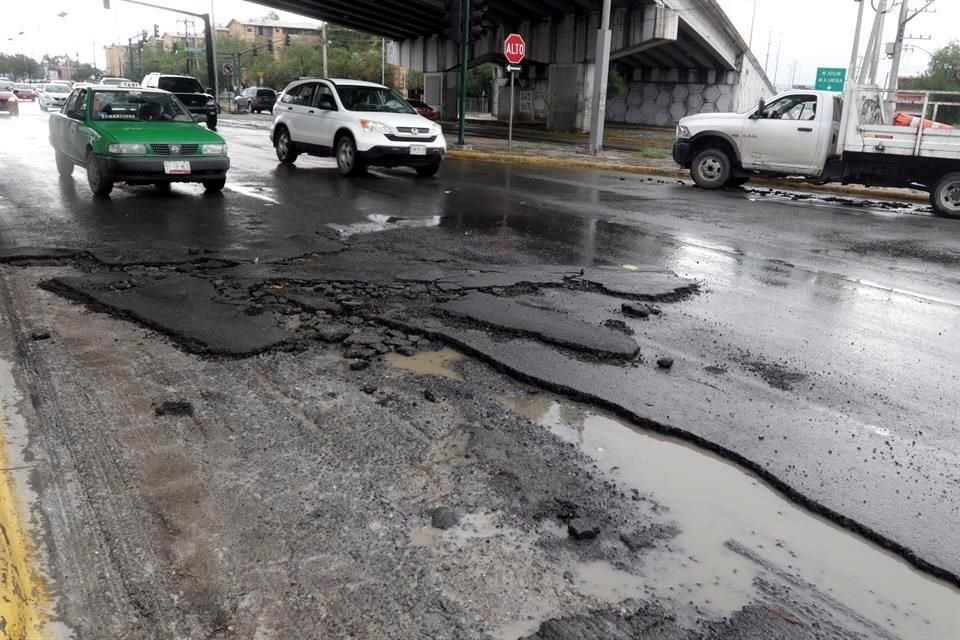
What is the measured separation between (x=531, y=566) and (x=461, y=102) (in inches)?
851

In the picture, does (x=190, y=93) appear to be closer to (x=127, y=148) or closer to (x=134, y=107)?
(x=134, y=107)

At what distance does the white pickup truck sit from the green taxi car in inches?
361

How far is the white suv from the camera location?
1505cm

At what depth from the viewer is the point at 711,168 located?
15.6 meters

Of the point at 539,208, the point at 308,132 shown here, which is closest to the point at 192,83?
the point at 308,132

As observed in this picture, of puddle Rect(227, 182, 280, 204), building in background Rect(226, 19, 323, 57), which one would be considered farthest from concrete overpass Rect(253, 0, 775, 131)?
building in background Rect(226, 19, 323, 57)

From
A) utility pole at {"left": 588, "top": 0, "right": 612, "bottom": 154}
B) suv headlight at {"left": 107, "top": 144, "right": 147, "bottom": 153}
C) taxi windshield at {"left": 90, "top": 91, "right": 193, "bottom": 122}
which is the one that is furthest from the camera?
utility pole at {"left": 588, "top": 0, "right": 612, "bottom": 154}

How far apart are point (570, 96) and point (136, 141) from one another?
30153 millimetres

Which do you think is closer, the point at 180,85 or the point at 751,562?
Result: the point at 751,562

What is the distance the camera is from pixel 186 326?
18.3 ft

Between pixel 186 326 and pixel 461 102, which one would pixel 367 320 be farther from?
pixel 461 102

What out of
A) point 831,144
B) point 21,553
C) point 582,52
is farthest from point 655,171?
point 582,52

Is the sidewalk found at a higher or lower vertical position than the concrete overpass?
lower

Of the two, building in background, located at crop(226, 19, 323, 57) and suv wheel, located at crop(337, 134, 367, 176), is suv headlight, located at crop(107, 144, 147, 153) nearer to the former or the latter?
suv wheel, located at crop(337, 134, 367, 176)
